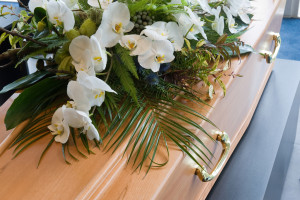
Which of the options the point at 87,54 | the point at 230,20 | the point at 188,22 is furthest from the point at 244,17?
the point at 87,54

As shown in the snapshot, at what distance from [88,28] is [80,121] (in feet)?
0.52

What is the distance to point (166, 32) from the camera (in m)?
0.64

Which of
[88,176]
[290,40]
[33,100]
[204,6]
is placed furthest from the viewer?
[290,40]

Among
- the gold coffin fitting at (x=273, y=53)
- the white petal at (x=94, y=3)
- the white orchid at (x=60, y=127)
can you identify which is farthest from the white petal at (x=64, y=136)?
the gold coffin fitting at (x=273, y=53)

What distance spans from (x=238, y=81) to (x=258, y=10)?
0.33 metres

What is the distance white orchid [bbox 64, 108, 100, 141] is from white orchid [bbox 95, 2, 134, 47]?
0.12m

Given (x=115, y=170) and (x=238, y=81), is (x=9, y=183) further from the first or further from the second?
(x=238, y=81)

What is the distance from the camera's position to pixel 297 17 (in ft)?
9.55

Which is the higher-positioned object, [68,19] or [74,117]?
[68,19]

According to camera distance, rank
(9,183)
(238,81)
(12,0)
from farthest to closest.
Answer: (12,0) < (238,81) < (9,183)

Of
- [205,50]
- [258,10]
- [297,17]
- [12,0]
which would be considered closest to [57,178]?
[205,50]

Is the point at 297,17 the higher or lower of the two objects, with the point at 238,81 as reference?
lower

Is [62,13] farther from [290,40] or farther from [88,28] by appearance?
[290,40]

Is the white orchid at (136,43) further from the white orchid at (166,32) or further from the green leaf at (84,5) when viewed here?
the green leaf at (84,5)
